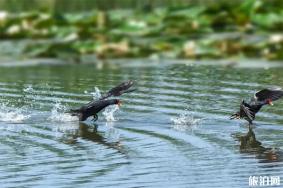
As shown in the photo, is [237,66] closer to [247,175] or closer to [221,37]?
[221,37]

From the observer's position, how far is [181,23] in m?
21.6

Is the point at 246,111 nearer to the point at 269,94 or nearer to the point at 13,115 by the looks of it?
the point at 269,94

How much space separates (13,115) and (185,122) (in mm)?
2410

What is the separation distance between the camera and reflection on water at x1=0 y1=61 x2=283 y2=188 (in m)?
8.30

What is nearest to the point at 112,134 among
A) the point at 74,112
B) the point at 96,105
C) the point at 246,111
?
the point at 96,105

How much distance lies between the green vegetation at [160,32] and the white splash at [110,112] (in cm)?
648

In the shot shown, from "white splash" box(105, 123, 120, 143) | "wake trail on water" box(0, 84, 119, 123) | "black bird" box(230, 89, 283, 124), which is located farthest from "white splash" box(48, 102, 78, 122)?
"black bird" box(230, 89, 283, 124)

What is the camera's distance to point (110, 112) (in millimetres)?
11875

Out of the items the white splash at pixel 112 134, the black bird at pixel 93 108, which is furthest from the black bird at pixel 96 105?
the white splash at pixel 112 134

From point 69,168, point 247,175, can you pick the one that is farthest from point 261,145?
point 69,168

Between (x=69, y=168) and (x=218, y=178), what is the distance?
1.50 m

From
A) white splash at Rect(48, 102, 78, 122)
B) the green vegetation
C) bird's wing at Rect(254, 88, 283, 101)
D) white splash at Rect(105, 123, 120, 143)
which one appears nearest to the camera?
white splash at Rect(105, 123, 120, 143)

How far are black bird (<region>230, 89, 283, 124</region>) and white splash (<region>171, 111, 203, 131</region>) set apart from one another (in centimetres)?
51

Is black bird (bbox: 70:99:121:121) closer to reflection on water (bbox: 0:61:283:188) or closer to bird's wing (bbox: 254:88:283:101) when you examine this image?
reflection on water (bbox: 0:61:283:188)
